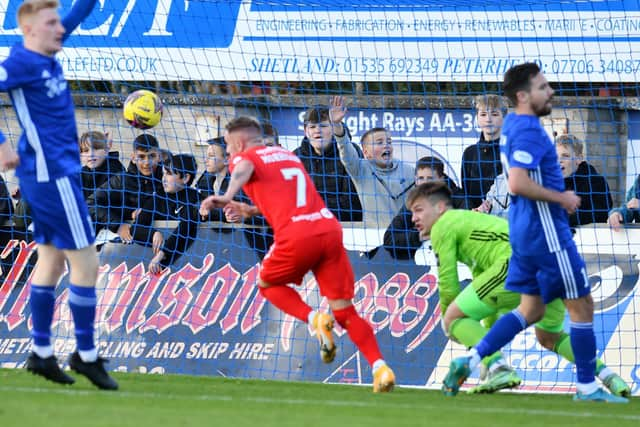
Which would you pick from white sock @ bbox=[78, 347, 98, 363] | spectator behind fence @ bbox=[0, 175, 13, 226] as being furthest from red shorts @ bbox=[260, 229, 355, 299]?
spectator behind fence @ bbox=[0, 175, 13, 226]

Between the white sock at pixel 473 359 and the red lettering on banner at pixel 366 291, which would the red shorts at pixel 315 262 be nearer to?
the white sock at pixel 473 359

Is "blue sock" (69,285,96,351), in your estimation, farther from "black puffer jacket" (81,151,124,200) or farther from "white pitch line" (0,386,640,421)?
"black puffer jacket" (81,151,124,200)

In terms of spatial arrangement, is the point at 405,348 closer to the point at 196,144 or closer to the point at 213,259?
the point at 213,259

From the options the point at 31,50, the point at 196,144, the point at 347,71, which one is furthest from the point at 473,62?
the point at 31,50

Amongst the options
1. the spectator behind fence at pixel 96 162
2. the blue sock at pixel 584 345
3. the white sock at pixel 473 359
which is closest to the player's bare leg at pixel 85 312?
the white sock at pixel 473 359

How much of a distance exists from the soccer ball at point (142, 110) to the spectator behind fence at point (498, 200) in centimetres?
281

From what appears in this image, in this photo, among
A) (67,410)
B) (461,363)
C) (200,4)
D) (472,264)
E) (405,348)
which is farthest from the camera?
(200,4)

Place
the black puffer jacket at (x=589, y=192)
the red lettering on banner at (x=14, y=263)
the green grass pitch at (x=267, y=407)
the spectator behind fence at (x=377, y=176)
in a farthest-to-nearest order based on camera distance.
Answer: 1. the red lettering on banner at (x=14, y=263)
2. the spectator behind fence at (x=377, y=176)
3. the black puffer jacket at (x=589, y=192)
4. the green grass pitch at (x=267, y=407)

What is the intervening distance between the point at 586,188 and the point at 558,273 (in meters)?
3.14

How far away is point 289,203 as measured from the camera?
7891 millimetres

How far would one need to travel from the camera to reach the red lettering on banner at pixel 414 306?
9.94 metres

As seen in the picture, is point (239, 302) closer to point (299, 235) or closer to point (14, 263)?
point (14, 263)

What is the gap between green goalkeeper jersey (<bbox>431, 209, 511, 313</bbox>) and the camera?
8.17 m

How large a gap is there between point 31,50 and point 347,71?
5.38 meters
